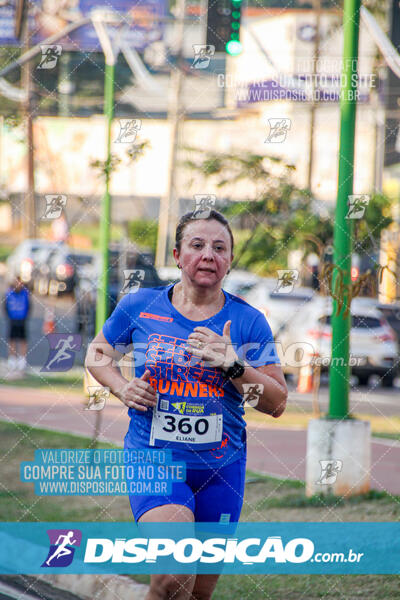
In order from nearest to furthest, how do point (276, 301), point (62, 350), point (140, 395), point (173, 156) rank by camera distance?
point (140, 395)
point (62, 350)
point (173, 156)
point (276, 301)

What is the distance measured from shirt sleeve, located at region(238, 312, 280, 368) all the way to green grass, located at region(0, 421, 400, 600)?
69.9 inches

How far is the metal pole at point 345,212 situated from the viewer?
6.87 m

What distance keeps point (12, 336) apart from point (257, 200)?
7745mm

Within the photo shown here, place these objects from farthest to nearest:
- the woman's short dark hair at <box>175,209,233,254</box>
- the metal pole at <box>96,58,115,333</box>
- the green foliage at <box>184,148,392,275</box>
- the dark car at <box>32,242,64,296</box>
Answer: the dark car at <box>32,242,64,296</box> < the metal pole at <box>96,58,115,333</box> < the green foliage at <box>184,148,392,275</box> < the woman's short dark hair at <box>175,209,233,254</box>

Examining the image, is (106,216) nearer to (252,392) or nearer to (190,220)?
(190,220)

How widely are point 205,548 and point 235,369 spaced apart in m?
0.99

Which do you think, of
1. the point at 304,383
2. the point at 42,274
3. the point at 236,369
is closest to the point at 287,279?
the point at 236,369

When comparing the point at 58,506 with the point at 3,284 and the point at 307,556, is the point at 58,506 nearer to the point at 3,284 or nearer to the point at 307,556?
the point at 307,556

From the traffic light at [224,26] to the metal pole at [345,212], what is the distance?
2.68 ft

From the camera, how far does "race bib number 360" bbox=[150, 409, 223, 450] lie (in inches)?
149

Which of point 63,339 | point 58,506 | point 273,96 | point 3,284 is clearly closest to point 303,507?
point 58,506

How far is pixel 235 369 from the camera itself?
365 cm

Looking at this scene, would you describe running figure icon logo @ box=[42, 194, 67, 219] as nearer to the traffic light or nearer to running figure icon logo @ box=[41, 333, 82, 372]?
running figure icon logo @ box=[41, 333, 82, 372]

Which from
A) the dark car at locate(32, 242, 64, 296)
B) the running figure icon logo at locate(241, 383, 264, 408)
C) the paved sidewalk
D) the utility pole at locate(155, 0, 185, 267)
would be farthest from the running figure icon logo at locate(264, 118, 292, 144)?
the dark car at locate(32, 242, 64, 296)
